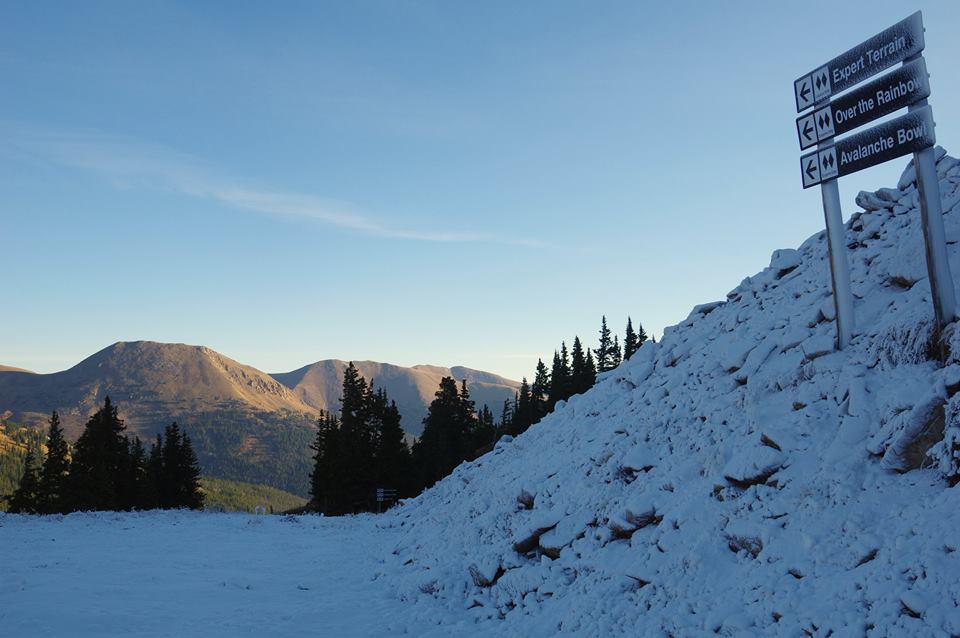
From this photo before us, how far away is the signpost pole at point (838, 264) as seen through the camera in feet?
39.2

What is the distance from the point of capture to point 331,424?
57.0 meters

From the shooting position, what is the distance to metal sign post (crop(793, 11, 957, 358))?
1036 cm

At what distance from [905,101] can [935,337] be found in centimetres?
418

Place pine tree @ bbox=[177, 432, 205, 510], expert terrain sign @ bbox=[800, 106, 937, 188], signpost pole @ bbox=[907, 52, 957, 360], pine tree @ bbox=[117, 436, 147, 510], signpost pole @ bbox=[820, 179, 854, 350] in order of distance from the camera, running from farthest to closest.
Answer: pine tree @ bbox=[177, 432, 205, 510] → pine tree @ bbox=[117, 436, 147, 510] → signpost pole @ bbox=[820, 179, 854, 350] → expert terrain sign @ bbox=[800, 106, 937, 188] → signpost pole @ bbox=[907, 52, 957, 360]

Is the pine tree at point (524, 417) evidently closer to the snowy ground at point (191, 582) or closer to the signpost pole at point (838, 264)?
the snowy ground at point (191, 582)

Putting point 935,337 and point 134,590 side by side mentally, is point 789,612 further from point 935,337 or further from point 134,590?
point 134,590

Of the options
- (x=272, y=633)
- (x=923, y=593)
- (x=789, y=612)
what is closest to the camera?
(x=923, y=593)

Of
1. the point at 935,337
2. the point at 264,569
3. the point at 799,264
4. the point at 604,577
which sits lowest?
the point at 264,569

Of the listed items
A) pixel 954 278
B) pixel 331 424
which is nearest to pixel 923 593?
pixel 954 278

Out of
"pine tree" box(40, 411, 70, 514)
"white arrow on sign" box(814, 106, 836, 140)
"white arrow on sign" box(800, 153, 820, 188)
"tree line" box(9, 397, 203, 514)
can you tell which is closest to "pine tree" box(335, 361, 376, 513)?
"tree line" box(9, 397, 203, 514)

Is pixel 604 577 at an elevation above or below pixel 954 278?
below

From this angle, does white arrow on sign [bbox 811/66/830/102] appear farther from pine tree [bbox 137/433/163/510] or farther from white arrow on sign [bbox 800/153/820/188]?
pine tree [bbox 137/433/163/510]

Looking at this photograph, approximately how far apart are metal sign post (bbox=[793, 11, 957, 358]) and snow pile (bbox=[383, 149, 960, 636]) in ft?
2.99

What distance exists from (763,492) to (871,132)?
23.0 ft
